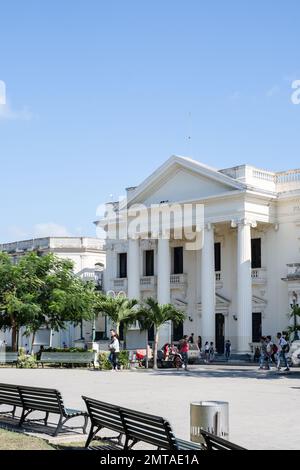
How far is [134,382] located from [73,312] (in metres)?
15.0

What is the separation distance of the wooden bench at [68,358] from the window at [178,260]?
15800 millimetres

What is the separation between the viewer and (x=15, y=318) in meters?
36.8

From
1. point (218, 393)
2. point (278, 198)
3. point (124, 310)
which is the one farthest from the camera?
point (278, 198)

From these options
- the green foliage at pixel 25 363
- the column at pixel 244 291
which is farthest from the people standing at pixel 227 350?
the green foliage at pixel 25 363

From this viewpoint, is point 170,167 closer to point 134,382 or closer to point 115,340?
point 115,340

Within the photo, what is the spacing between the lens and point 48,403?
11.7m

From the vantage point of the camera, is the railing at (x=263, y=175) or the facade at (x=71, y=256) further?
the facade at (x=71, y=256)

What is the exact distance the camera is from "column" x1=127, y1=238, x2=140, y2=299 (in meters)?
48.1

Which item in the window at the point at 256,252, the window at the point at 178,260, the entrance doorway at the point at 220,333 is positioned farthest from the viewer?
the window at the point at 178,260

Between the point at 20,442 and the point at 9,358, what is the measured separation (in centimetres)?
2556

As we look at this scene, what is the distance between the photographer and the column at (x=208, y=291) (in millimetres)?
42969

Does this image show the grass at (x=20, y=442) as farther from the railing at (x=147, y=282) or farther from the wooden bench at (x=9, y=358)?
the railing at (x=147, y=282)

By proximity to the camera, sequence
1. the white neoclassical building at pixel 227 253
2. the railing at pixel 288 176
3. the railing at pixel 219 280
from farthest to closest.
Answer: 1. the railing at pixel 219 280
2. the railing at pixel 288 176
3. the white neoclassical building at pixel 227 253
